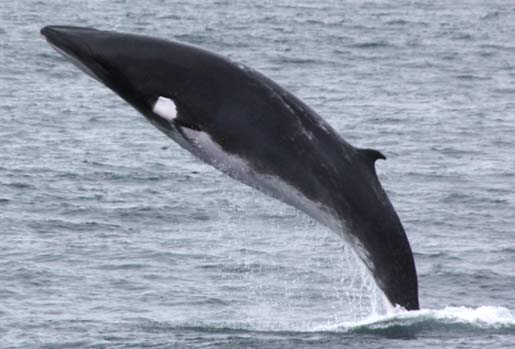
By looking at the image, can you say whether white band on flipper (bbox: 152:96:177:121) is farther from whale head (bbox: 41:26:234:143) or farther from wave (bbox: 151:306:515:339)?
wave (bbox: 151:306:515:339)

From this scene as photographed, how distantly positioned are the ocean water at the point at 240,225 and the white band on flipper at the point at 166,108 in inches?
184

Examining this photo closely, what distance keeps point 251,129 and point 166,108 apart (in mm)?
1168

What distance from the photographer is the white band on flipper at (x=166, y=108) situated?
19.2 m

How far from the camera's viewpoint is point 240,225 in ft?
137

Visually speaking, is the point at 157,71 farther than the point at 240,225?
No

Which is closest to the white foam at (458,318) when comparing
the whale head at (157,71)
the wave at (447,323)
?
the wave at (447,323)

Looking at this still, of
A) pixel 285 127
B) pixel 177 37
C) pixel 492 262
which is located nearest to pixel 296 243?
pixel 492 262

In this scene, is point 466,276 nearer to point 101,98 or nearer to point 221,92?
point 221,92

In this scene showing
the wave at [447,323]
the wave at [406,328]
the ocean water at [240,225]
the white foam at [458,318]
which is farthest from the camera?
the ocean water at [240,225]

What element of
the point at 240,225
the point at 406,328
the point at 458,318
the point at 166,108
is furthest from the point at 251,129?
the point at 240,225

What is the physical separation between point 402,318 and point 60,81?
2126 inches

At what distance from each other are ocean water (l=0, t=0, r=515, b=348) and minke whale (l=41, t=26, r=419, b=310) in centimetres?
215

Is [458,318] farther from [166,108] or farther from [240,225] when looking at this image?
[240,225]

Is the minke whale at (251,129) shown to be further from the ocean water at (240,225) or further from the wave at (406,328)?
the wave at (406,328)
